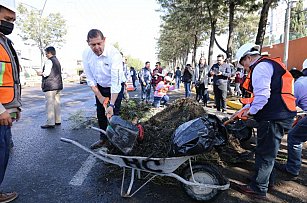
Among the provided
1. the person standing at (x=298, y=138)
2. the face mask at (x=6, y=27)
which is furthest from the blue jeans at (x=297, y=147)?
the face mask at (x=6, y=27)

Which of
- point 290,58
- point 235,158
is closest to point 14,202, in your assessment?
point 235,158

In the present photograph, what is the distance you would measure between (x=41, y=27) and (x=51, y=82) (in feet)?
127

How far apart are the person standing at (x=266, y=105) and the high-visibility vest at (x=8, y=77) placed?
103 inches

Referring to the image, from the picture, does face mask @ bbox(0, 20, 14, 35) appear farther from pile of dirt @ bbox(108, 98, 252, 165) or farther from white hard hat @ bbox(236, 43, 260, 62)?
white hard hat @ bbox(236, 43, 260, 62)

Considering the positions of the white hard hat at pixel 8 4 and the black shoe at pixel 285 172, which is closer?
the white hard hat at pixel 8 4

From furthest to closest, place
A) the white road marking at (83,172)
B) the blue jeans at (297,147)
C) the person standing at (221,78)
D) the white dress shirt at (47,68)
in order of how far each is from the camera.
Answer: the person standing at (221,78), the white dress shirt at (47,68), the blue jeans at (297,147), the white road marking at (83,172)

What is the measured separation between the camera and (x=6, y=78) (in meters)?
2.50

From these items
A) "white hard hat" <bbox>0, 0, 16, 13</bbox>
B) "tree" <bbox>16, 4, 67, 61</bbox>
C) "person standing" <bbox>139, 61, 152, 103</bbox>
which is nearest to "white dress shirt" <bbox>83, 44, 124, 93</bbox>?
"white hard hat" <bbox>0, 0, 16, 13</bbox>

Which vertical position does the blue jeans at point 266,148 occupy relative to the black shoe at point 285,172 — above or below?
above

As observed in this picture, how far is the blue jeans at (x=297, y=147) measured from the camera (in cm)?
344

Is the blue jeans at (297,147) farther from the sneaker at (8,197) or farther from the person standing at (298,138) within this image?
the sneaker at (8,197)

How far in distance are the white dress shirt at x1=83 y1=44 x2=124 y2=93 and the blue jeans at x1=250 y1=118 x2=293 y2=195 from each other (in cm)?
203

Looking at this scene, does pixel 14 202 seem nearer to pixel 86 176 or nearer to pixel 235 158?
pixel 86 176

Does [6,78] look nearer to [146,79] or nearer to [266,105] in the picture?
[266,105]
